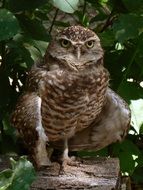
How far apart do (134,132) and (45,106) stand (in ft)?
3.08

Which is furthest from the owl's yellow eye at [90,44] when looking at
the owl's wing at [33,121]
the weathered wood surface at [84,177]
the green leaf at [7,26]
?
the weathered wood surface at [84,177]

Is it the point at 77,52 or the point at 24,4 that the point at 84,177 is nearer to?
the point at 77,52

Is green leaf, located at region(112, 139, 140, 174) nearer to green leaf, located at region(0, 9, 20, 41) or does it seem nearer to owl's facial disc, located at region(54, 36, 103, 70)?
owl's facial disc, located at region(54, 36, 103, 70)

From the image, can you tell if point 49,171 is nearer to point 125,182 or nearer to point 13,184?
point 125,182

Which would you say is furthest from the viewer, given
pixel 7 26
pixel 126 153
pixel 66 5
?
pixel 126 153

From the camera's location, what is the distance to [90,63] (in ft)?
8.73

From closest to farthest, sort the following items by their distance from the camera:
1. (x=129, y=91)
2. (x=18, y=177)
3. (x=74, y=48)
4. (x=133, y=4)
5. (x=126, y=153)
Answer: (x=18, y=177) < (x=74, y=48) < (x=133, y=4) < (x=129, y=91) < (x=126, y=153)

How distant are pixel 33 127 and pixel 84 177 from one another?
291mm

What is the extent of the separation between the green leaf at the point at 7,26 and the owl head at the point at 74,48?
0.29 metres

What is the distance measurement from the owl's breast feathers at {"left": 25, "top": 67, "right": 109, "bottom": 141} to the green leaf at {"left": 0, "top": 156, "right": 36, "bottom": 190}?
3.62ft

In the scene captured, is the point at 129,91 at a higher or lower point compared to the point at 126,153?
higher

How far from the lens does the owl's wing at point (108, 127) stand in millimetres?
2820

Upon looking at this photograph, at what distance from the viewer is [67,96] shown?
258cm

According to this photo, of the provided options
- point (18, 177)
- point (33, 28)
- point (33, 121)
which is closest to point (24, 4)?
point (33, 28)
